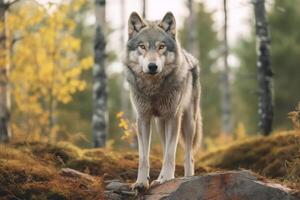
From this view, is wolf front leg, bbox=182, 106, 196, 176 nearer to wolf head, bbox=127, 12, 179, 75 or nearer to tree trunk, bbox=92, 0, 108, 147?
wolf head, bbox=127, 12, 179, 75

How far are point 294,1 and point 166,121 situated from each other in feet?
64.6

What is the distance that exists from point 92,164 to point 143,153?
1585 millimetres

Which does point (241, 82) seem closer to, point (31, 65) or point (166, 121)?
point (31, 65)

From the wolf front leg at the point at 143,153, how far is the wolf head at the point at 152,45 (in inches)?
26.1

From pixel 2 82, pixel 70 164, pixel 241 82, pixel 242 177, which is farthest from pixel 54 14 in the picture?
pixel 241 82

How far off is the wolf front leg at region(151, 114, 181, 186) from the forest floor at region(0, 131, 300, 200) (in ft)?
2.56

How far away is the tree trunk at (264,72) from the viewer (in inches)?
447

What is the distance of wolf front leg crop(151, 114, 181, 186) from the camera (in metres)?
6.89

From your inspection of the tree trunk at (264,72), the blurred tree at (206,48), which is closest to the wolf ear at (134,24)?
the tree trunk at (264,72)

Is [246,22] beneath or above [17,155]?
above

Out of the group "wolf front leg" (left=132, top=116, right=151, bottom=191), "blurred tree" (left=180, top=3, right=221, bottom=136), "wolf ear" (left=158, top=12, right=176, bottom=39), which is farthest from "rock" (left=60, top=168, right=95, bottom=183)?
"blurred tree" (left=180, top=3, right=221, bottom=136)

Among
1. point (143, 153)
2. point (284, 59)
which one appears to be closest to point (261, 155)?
point (143, 153)

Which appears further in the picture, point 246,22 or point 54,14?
point 246,22

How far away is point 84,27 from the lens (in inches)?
1171
